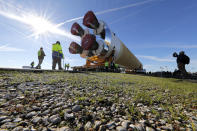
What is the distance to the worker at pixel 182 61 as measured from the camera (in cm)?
1172

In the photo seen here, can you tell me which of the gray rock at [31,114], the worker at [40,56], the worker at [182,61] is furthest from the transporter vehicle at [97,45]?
the gray rock at [31,114]

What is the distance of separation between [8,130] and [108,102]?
190cm

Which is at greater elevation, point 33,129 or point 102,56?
point 102,56

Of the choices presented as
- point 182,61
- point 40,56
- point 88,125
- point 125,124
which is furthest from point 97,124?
point 40,56

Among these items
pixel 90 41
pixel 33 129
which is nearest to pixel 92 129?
pixel 33 129

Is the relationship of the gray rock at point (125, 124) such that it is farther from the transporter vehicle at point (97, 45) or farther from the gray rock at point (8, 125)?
the transporter vehicle at point (97, 45)

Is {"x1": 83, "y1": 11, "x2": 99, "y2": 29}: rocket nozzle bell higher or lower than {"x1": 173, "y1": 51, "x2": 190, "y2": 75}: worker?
higher

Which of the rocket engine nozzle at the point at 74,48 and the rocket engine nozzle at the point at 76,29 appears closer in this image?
the rocket engine nozzle at the point at 76,29

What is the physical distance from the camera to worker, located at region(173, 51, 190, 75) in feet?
38.5

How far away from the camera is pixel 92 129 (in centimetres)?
154

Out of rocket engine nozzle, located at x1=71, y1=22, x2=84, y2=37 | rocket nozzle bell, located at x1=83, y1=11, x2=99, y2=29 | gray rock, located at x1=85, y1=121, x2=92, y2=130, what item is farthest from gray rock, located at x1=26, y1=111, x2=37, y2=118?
rocket engine nozzle, located at x1=71, y1=22, x2=84, y2=37

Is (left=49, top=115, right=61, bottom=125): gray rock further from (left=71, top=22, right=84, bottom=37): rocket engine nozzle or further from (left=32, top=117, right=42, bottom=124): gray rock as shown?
(left=71, top=22, right=84, bottom=37): rocket engine nozzle

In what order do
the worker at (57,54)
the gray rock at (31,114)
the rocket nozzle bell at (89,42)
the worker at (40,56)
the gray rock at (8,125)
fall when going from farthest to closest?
the worker at (40,56) < the rocket nozzle bell at (89,42) < the worker at (57,54) < the gray rock at (31,114) < the gray rock at (8,125)

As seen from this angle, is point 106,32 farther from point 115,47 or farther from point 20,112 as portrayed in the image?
point 20,112
